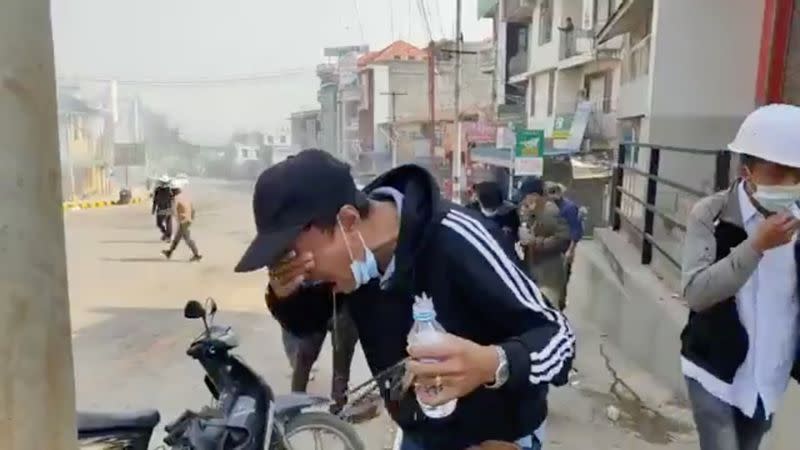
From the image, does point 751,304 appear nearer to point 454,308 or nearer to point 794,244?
point 794,244

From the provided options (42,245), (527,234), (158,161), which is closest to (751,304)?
(42,245)

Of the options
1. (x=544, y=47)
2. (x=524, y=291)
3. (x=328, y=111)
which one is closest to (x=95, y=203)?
(x=544, y=47)

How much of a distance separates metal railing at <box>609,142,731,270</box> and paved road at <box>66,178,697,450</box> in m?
0.72

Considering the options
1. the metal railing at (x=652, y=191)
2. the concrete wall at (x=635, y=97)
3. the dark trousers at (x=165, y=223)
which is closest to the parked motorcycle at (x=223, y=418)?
the metal railing at (x=652, y=191)

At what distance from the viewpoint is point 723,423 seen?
2.13m

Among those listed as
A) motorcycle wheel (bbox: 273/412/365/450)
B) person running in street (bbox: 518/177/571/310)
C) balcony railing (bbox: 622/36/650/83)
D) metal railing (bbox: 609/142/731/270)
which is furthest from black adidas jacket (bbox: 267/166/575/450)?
balcony railing (bbox: 622/36/650/83)

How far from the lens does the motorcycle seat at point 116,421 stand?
8.59ft

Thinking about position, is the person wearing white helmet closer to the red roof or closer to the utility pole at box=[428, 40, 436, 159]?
the utility pole at box=[428, 40, 436, 159]

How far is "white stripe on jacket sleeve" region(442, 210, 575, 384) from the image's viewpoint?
1.35 meters

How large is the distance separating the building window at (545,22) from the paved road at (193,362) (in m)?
15.9

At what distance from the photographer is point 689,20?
11195 mm

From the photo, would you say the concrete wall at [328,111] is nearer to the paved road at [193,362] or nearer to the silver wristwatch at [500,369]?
the paved road at [193,362]

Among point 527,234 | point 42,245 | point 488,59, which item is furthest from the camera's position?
point 488,59

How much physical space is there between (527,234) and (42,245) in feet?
14.5
